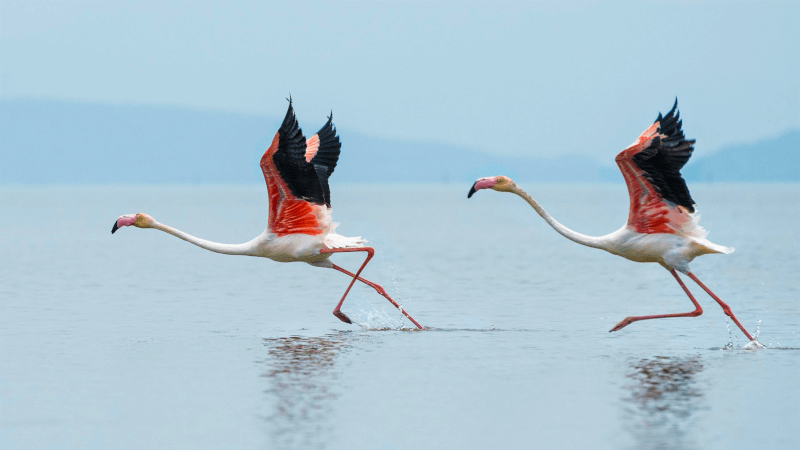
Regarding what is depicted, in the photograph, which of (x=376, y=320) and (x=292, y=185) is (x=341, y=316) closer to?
(x=376, y=320)

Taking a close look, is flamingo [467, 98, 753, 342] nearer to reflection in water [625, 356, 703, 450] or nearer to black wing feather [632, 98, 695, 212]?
black wing feather [632, 98, 695, 212]

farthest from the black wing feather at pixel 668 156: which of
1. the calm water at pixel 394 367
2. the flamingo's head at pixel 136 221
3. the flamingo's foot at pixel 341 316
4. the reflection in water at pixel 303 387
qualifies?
the flamingo's head at pixel 136 221

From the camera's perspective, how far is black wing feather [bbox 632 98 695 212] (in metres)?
14.2

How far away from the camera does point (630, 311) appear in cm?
Result: 2031

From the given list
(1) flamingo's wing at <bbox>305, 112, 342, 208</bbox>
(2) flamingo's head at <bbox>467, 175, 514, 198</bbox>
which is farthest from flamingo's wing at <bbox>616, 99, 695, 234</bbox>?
(1) flamingo's wing at <bbox>305, 112, 342, 208</bbox>

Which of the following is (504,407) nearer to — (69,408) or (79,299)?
(69,408)

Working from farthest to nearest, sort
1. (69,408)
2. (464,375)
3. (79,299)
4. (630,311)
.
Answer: (79,299) → (630,311) → (464,375) → (69,408)

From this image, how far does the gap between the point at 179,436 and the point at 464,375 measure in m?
3.91

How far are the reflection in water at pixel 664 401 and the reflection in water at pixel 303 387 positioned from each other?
2976 mm

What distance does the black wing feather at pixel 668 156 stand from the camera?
14.2 meters

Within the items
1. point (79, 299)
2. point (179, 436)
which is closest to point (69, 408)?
point (179, 436)

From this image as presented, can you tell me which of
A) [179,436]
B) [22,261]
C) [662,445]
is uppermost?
[662,445]

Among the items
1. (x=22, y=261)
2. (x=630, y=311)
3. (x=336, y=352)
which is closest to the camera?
(x=336, y=352)

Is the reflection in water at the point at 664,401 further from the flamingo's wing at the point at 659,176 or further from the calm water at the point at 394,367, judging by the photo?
the flamingo's wing at the point at 659,176
